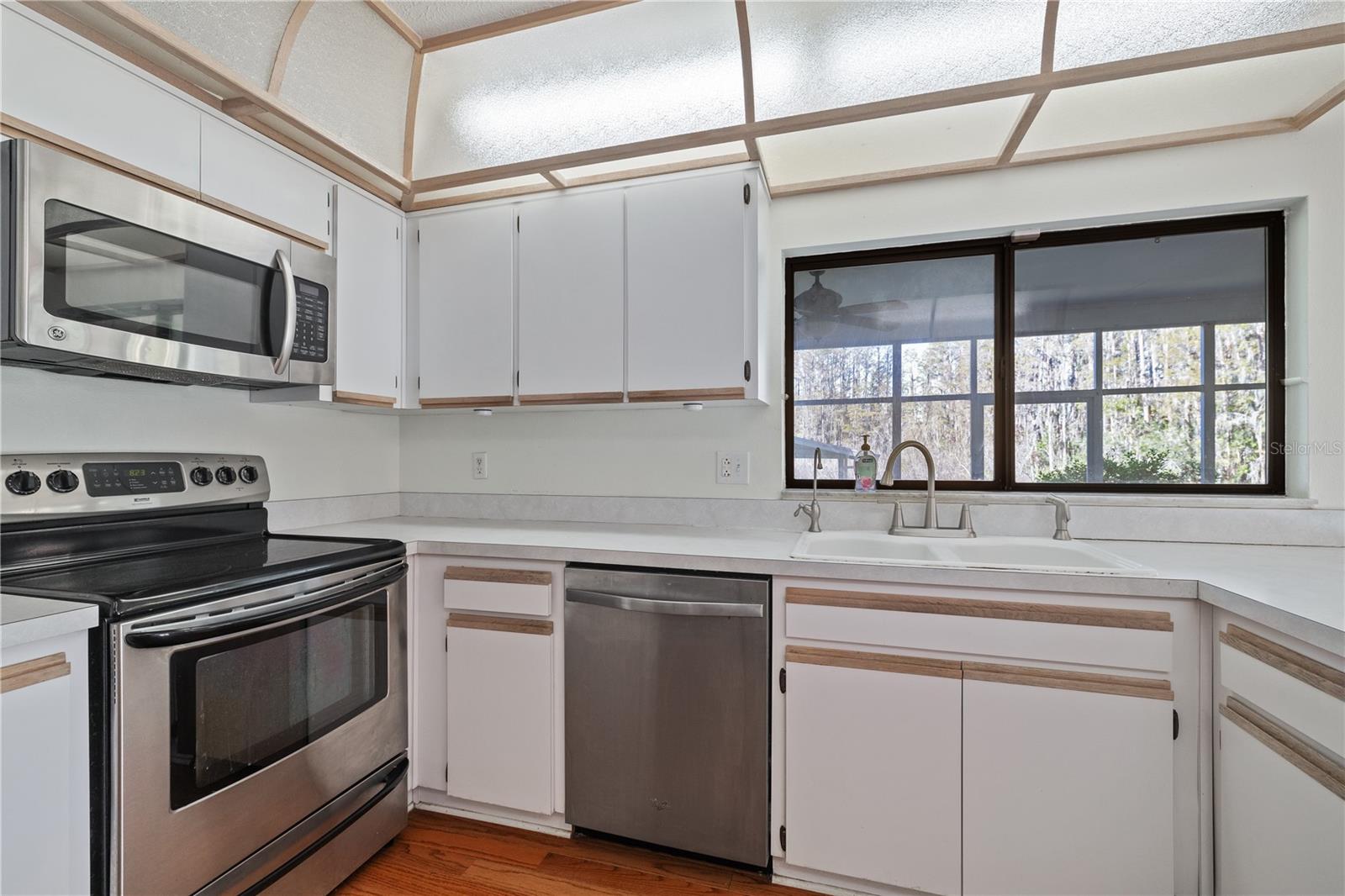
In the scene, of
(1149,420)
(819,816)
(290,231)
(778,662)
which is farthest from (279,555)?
(1149,420)

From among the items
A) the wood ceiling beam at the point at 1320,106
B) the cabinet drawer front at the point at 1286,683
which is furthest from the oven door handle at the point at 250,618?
the wood ceiling beam at the point at 1320,106

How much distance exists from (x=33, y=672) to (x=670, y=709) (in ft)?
4.24

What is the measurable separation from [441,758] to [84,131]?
186 centimetres

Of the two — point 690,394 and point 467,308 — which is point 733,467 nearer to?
point 690,394

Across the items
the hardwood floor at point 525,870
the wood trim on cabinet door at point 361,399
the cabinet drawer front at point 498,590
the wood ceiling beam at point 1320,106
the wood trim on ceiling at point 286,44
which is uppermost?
the wood trim on ceiling at point 286,44

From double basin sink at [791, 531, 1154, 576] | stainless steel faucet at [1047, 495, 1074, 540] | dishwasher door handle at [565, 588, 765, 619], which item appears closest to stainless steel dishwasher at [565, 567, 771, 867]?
dishwasher door handle at [565, 588, 765, 619]

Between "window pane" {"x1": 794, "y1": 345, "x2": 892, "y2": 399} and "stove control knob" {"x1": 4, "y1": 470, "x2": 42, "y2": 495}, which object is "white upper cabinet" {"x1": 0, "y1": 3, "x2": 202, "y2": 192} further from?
"window pane" {"x1": 794, "y1": 345, "x2": 892, "y2": 399}

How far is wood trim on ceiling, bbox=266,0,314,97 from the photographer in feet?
5.49

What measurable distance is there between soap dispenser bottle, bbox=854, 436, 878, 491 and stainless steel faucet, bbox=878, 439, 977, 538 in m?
0.06

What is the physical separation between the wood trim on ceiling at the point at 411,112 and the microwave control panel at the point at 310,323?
57 centimetres

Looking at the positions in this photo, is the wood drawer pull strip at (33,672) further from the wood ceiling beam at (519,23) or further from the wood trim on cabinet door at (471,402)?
the wood ceiling beam at (519,23)

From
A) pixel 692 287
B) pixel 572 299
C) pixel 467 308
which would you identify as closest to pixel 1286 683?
pixel 692 287

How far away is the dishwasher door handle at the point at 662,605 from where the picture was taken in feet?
5.28

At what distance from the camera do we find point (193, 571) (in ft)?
4.50
